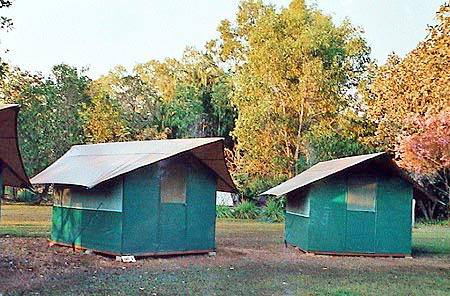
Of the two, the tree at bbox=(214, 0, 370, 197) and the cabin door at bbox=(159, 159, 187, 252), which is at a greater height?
the tree at bbox=(214, 0, 370, 197)

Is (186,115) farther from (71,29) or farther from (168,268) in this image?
(168,268)

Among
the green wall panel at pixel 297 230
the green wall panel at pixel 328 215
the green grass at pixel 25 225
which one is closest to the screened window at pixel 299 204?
the green wall panel at pixel 297 230

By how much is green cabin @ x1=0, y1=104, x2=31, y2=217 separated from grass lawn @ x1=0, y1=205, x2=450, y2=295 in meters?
1.42

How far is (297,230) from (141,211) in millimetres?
4314

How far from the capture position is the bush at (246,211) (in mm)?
24188

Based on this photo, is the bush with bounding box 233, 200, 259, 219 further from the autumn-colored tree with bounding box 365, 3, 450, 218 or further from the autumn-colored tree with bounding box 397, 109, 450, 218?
the autumn-colored tree with bounding box 397, 109, 450, 218

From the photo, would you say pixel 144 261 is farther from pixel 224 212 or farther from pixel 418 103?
pixel 418 103

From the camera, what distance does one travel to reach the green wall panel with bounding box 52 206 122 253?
10.9 meters

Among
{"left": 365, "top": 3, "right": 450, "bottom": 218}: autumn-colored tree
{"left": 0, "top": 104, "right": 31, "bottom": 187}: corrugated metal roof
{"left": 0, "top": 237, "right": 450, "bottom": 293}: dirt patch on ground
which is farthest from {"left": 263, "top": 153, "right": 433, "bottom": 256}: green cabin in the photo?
{"left": 365, "top": 3, "right": 450, "bottom": 218}: autumn-colored tree

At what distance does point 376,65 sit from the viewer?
1101 inches

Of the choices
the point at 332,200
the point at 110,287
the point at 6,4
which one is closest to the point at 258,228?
the point at 332,200

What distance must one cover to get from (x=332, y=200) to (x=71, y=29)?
15757mm

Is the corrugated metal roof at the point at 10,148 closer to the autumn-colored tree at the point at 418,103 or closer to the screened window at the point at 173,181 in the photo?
the screened window at the point at 173,181

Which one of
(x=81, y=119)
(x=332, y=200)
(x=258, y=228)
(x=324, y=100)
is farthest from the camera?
(x=81, y=119)
